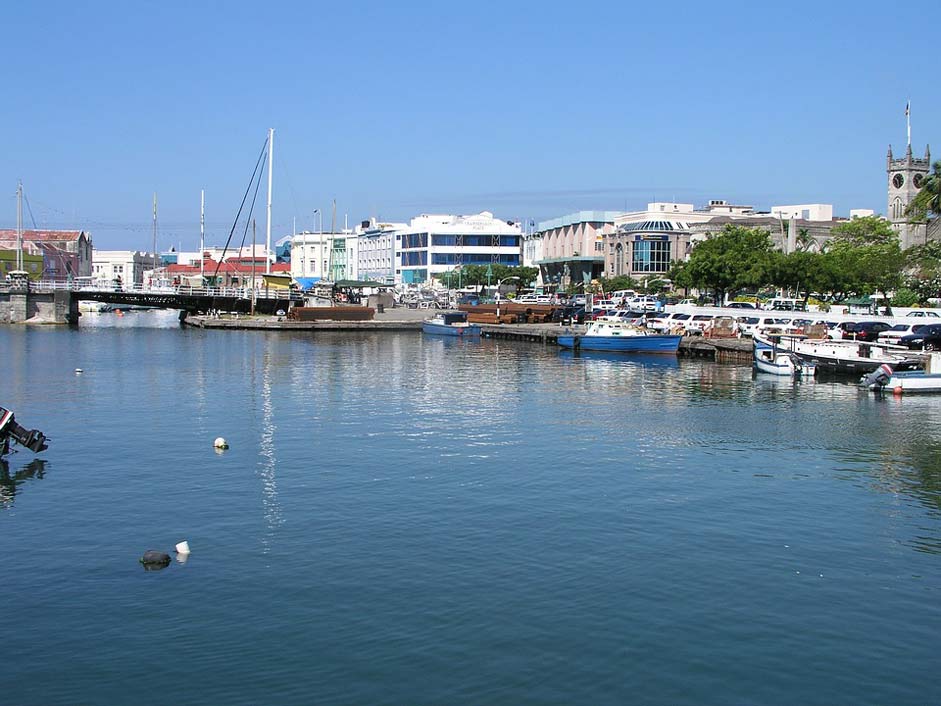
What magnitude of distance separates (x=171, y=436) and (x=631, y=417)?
1715 centimetres

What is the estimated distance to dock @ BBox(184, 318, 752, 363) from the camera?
225 ft

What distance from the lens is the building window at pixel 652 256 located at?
140 metres

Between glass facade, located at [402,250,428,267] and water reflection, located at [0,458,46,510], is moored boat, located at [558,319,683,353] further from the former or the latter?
glass facade, located at [402,250,428,267]

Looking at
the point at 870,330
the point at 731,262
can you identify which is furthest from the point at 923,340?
the point at 731,262

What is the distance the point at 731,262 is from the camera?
299 ft

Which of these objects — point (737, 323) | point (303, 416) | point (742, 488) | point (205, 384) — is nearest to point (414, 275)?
point (737, 323)

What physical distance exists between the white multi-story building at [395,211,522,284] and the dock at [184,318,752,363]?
209ft

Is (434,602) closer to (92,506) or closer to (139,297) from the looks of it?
(92,506)

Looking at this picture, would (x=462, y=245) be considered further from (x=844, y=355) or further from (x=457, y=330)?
(x=844, y=355)

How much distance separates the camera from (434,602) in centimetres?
1727

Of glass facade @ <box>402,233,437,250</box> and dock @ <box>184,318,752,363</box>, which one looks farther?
glass facade @ <box>402,233,437,250</box>

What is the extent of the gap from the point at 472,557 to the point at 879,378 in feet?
110

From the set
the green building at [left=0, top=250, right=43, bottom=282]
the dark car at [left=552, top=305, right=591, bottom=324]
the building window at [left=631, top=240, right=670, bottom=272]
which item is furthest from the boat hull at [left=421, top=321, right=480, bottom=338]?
the green building at [left=0, top=250, right=43, bottom=282]

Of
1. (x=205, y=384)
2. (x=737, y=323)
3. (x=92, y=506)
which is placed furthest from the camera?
(x=737, y=323)
